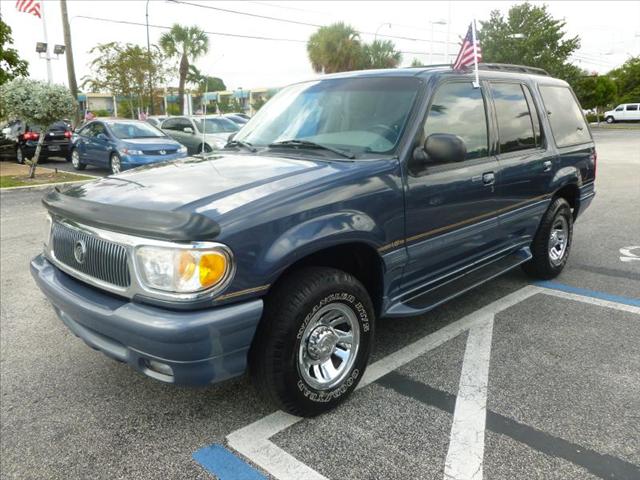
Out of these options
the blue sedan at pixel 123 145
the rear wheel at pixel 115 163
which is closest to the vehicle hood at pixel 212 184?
the blue sedan at pixel 123 145

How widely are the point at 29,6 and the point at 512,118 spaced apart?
19572mm

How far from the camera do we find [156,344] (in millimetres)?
2330

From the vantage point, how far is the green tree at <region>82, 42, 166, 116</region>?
35.4 meters

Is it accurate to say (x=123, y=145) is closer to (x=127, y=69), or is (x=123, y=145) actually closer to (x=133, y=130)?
(x=133, y=130)

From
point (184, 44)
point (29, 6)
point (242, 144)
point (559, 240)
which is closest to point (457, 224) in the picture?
point (242, 144)

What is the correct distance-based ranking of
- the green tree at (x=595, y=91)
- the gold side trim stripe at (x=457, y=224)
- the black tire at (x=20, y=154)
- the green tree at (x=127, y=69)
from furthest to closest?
1. the green tree at (x=595, y=91)
2. the green tree at (x=127, y=69)
3. the black tire at (x=20, y=154)
4. the gold side trim stripe at (x=457, y=224)

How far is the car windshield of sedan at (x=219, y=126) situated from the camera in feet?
52.0

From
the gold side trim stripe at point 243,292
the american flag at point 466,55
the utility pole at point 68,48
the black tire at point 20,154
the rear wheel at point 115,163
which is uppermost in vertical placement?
the utility pole at point 68,48

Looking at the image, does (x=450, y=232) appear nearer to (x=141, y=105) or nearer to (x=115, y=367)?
(x=115, y=367)

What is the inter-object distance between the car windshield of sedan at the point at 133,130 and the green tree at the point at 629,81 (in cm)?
6403

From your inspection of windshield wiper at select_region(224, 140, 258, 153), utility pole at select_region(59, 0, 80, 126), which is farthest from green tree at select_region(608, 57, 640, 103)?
windshield wiper at select_region(224, 140, 258, 153)

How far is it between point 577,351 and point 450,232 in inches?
46.2

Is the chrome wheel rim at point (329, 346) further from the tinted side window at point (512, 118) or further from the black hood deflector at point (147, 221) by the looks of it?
the tinted side window at point (512, 118)

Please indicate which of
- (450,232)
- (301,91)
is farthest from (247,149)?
(450,232)
